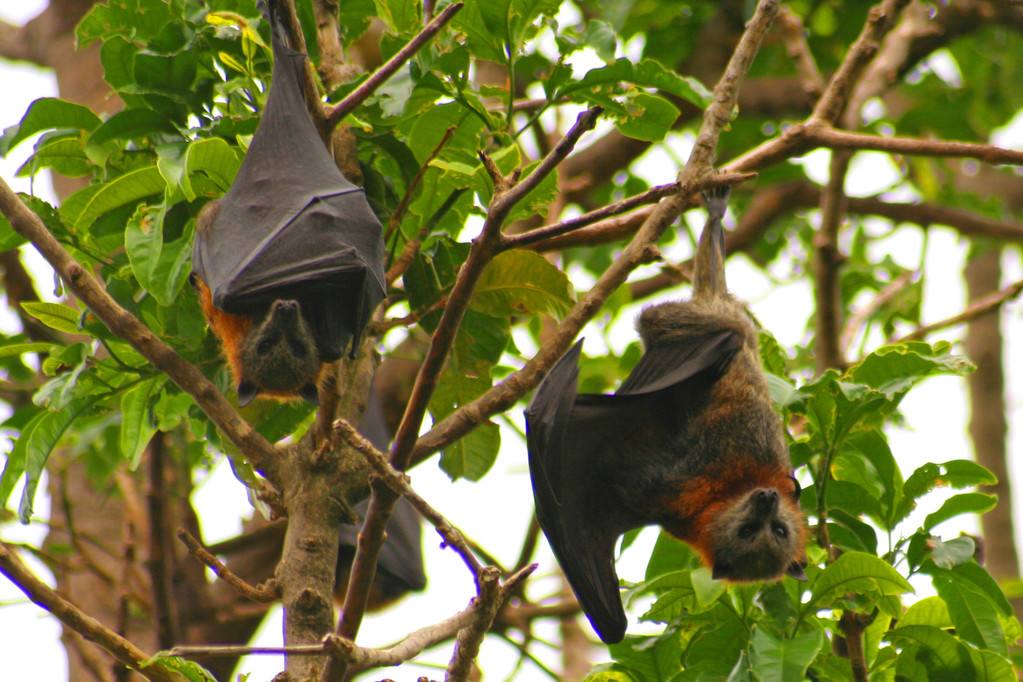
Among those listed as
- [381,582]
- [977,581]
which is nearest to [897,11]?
[977,581]

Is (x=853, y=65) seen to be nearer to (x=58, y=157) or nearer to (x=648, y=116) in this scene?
(x=648, y=116)

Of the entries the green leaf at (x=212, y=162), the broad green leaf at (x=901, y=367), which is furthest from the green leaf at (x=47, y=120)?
the broad green leaf at (x=901, y=367)

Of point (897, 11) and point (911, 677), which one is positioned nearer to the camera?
point (911, 677)

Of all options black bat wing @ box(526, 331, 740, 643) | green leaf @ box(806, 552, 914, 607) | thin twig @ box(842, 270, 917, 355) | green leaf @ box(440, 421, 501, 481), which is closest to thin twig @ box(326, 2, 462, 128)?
black bat wing @ box(526, 331, 740, 643)

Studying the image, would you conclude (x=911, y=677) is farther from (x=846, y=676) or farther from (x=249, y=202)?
(x=249, y=202)

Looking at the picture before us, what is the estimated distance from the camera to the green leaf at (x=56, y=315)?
5.01m

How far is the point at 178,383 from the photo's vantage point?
4.55 m

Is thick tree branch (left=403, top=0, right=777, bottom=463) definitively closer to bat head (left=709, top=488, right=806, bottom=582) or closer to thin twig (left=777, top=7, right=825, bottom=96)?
bat head (left=709, top=488, right=806, bottom=582)

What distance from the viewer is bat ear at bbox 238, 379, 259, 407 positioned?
5.13 m

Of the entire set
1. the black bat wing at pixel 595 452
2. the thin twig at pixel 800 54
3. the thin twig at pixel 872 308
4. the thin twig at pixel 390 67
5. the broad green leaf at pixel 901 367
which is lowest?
the broad green leaf at pixel 901 367

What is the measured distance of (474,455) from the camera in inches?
241

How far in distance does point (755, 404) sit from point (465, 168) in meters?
2.35

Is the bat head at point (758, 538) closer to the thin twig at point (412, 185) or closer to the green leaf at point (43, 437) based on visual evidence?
the thin twig at point (412, 185)

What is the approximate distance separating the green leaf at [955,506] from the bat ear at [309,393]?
255 centimetres
